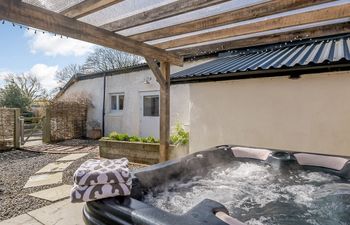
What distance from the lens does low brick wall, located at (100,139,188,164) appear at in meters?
5.34

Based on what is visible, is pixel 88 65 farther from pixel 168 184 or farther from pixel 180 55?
pixel 168 184

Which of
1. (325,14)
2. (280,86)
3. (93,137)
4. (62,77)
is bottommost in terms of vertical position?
(93,137)

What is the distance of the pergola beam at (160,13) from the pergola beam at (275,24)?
0.93 m

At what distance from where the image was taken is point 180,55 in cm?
480

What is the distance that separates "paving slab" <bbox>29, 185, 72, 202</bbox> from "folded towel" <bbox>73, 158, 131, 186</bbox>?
1.97m

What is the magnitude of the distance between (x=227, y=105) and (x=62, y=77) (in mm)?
18700

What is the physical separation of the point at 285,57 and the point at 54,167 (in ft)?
18.2

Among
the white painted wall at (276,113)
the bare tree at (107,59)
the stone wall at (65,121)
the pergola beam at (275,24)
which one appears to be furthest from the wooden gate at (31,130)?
the bare tree at (107,59)

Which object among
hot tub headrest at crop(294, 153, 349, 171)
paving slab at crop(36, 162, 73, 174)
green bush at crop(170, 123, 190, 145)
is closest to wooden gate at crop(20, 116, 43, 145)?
paving slab at crop(36, 162, 73, 174)

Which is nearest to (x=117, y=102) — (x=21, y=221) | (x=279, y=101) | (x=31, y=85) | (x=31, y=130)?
(x=31, y=130)

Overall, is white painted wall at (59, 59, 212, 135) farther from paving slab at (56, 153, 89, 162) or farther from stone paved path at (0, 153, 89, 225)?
stone paved path at (0, 153, 89, 225)

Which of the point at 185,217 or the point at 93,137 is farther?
the point at 93,137

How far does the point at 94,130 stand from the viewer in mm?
10070

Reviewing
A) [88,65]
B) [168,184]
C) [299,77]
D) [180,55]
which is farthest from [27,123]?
[299,77]
